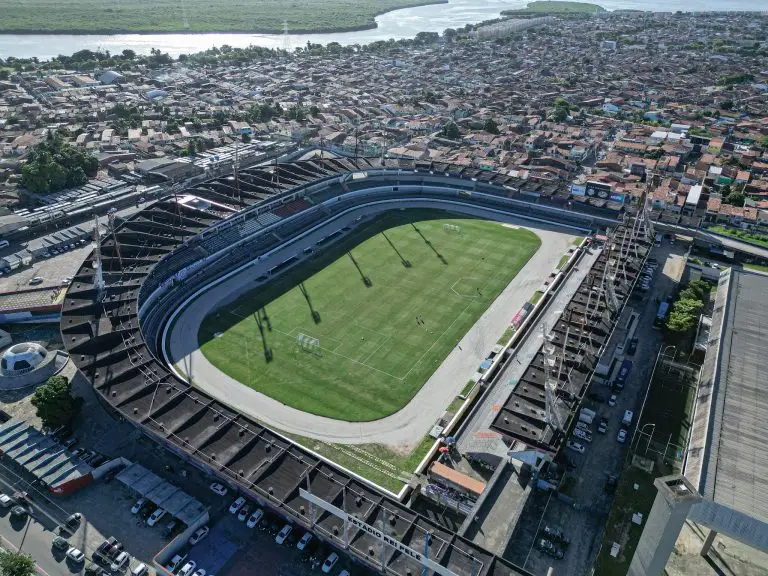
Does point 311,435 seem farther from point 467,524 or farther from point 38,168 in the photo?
point 38,168

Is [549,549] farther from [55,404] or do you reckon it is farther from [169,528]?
[55,404]

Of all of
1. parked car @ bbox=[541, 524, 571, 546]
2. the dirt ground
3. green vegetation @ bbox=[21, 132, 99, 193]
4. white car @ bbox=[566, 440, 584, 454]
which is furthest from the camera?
green vegetation @ bbox=[21, 132, 99, 193]

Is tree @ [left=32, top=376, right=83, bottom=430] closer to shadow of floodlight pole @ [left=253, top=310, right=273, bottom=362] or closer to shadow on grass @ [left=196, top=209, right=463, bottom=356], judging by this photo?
shadow on grass @ [left=196, top=209, right=463, bottom=356]

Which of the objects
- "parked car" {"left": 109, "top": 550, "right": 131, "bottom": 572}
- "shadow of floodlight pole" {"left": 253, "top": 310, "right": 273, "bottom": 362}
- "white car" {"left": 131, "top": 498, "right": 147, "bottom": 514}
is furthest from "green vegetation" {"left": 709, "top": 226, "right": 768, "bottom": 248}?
"parked car" {"left": 109, "top": 550, "right": 131, "bottom": 572}

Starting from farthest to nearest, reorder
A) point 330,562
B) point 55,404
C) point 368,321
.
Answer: point 368,321 < point 55,404 < point 330,562

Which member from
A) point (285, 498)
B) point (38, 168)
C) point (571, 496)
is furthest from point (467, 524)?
point (38, 168)

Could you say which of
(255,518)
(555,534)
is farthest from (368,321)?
(555,534)

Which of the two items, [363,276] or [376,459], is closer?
[376,459]
